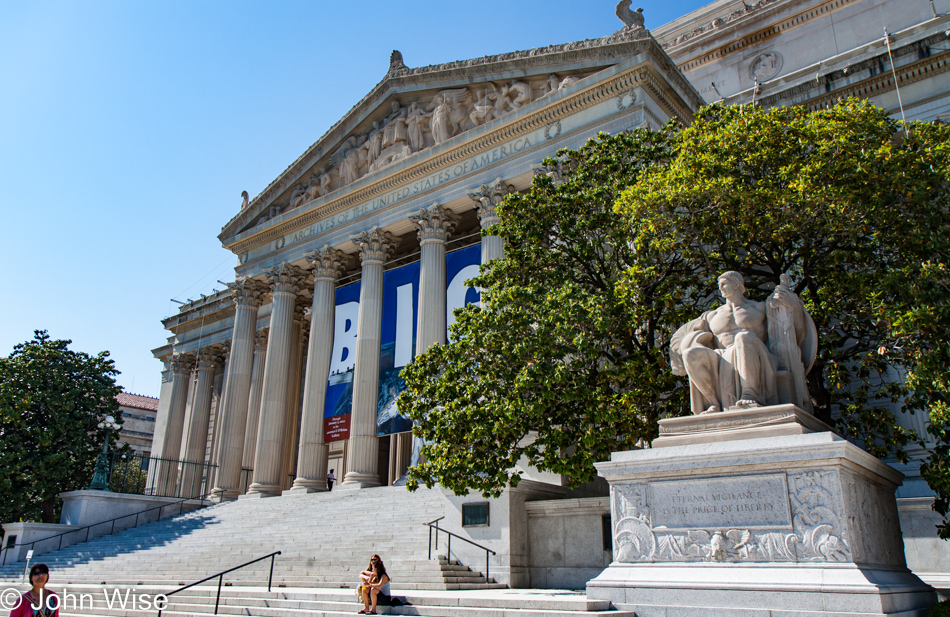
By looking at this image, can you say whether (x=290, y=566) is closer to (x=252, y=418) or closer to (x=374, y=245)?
(x=374, y=245)

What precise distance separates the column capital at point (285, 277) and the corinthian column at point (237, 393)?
193 centimetres

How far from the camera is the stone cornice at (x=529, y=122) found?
2492cm

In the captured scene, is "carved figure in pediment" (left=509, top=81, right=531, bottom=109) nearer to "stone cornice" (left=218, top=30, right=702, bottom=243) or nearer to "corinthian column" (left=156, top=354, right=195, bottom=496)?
"stone cornice" (left=218, top=30, right=702, bottom=243)

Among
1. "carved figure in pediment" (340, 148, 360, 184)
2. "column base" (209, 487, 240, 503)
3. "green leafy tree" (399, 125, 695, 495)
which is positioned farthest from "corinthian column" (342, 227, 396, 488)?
"green leafy tree" (399, 125, 695, 495)

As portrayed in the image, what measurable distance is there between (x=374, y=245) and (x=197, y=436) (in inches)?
677

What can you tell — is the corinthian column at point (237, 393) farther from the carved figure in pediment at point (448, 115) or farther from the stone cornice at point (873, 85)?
the stone cornice at point (873, 85)

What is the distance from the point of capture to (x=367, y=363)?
28.2 metres

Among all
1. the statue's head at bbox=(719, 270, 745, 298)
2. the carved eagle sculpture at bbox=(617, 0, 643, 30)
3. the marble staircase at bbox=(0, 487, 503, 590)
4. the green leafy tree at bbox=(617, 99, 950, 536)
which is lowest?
the marble staircase at bbox=(0, 487, 503, 590)

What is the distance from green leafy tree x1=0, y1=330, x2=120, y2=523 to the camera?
93.6 ft

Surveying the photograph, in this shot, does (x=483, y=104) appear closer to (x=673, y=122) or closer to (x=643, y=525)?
(x=673, y=122)

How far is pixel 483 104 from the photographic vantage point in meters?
28.5

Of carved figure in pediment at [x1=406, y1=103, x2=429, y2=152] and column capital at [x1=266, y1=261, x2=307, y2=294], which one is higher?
carved figure in pediment at [x1=406, y1=103, x2=429, y2=152]

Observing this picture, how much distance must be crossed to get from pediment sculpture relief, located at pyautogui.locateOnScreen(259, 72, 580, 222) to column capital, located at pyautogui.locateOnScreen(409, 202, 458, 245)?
9.83 ft

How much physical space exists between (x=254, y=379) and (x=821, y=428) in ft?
103
